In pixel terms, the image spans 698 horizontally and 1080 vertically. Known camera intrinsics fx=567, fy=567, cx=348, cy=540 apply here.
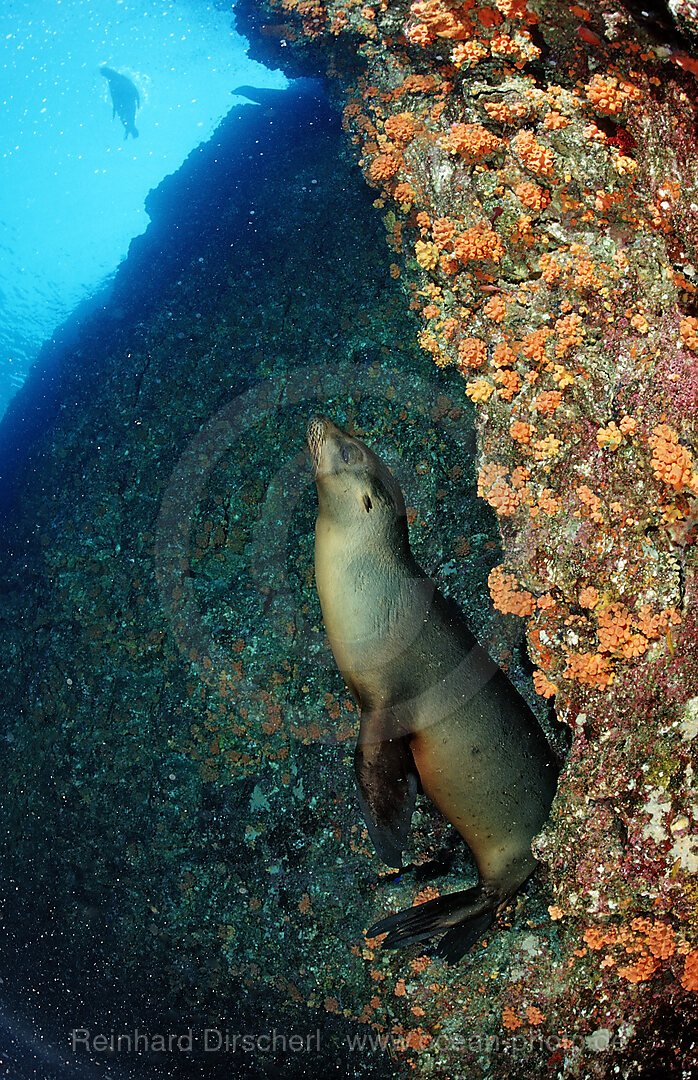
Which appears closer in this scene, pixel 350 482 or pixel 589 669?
pixel 589 669

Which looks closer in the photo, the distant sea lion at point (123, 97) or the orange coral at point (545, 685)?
the orange coral at point (545, 685)

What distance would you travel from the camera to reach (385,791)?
178 centimetres

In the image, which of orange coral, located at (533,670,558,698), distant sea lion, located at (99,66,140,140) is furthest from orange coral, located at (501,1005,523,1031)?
distant sea lion, located at (99,66,140,140)

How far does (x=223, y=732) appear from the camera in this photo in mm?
2301

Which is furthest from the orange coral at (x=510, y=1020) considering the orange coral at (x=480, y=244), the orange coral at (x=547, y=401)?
the orange coral at (x=480, y=244)

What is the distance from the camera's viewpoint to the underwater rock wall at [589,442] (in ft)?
4.71

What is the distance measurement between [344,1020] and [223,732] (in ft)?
3.71

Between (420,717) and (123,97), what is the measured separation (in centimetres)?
300

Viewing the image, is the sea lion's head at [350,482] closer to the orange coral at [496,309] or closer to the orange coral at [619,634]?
the orange coral at [496,309]

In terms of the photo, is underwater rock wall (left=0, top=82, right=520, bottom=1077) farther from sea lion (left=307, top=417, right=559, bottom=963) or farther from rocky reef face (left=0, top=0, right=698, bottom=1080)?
sea lion (left=307, top=417, right=559, bottom=963)

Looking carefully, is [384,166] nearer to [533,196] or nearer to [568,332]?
[533,196]

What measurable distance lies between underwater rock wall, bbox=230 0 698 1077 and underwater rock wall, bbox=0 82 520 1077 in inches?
19.4

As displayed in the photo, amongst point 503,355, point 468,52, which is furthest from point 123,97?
point 503,355

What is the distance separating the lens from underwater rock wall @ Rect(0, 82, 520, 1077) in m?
2.21
